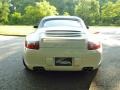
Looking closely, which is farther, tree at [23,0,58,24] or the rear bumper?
tree at [23,0,58,24]

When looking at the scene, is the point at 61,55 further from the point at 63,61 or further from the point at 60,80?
the point at 60,80

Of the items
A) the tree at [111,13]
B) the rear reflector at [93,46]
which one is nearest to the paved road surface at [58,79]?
the rear reflector at [93,46]

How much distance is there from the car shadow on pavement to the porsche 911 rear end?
0.33 metres

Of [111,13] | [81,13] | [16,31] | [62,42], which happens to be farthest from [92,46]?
[81,13]

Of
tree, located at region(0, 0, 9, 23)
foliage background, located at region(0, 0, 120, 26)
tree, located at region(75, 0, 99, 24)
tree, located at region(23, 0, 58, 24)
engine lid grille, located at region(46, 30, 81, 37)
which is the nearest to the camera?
engine lid grille, located at region(46, 30, 81, 37)

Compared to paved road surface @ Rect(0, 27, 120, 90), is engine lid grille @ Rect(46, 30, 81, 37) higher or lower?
higher

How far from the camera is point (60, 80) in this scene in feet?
21.4

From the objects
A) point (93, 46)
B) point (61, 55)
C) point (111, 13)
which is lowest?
point (111, 13)

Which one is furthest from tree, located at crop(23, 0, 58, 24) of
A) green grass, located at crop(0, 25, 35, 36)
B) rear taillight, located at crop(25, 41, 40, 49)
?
rear taillight, located at crop(25, 41, 40, 49)

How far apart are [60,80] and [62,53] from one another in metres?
0.74

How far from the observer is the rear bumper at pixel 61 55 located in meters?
6.07

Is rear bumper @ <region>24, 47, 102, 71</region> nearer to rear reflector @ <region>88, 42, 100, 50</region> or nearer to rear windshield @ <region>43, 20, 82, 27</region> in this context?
rear reflector @ <region>88, 42, 100, 50</region>

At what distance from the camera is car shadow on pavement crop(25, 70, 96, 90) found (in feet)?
19.4

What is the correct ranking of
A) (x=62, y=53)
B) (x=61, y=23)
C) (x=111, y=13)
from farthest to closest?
(x=111, y=13), (x=61, y=23), (x=62, y=53)
